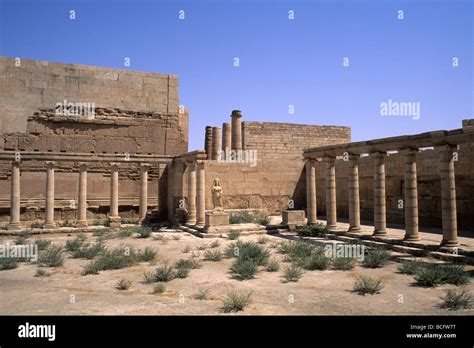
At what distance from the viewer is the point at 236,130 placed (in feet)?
86.9

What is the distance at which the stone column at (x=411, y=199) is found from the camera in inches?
454

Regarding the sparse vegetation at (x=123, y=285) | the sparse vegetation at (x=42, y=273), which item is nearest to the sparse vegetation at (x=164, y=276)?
the sparse vegetation at (x=123, y=285)

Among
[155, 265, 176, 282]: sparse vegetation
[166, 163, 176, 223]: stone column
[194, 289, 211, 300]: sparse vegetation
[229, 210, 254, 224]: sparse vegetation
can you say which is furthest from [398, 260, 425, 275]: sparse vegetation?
[166, 163, 176, 223]: stone column

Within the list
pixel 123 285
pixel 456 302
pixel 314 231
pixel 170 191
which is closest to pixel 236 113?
pixel 170 191

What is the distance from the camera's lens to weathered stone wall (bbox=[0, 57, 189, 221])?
746 inches

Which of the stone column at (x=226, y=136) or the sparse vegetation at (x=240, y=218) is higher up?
the stone column at (x=226, y=136)

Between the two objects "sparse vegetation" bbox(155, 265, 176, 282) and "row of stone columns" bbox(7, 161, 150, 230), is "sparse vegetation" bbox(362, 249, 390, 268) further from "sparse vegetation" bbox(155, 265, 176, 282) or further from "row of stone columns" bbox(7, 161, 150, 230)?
"row of stone columns" bbox(7, 161, 150, 230)

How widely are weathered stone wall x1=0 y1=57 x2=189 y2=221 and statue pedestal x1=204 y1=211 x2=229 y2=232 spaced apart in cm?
617

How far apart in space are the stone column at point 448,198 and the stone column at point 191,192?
10.6m

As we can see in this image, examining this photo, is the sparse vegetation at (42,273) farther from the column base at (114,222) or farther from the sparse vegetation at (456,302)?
the column base at (114,222)

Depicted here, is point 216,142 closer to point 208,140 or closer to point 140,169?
point 208,140

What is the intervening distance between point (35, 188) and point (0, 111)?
165 inches
